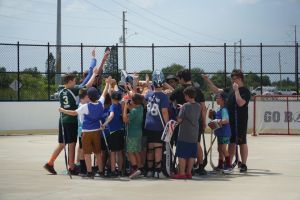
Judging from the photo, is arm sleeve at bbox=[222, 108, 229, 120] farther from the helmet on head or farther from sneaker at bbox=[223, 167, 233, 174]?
the helmet on head

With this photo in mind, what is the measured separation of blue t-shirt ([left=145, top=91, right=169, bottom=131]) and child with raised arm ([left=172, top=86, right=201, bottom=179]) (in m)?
0.35

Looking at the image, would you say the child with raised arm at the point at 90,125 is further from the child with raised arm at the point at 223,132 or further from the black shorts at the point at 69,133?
the child with raised arm at the point at 223,132

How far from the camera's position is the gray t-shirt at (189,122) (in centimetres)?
1076

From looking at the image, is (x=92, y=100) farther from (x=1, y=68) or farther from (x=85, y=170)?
(x=1, y=68)

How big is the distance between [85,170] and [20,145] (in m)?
7.83

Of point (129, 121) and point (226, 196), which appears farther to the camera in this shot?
point (129, 121)

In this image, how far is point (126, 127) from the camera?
36.6 ft

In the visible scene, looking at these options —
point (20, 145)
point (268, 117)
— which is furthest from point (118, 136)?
point (268, 117)

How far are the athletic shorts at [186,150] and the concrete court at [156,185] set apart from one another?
1.65 feet

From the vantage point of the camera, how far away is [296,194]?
888 cm

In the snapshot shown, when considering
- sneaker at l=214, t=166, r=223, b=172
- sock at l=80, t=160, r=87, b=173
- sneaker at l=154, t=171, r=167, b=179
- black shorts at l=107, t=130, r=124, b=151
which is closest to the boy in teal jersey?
sock at l=80, t=160, r=87, b=173

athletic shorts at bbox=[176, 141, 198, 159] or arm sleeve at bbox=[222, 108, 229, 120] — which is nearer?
athletic shorts at bbox=[176, 141, 198, 159]

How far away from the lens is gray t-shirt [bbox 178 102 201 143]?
10758 millimetres

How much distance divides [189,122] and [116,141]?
4.57ft
